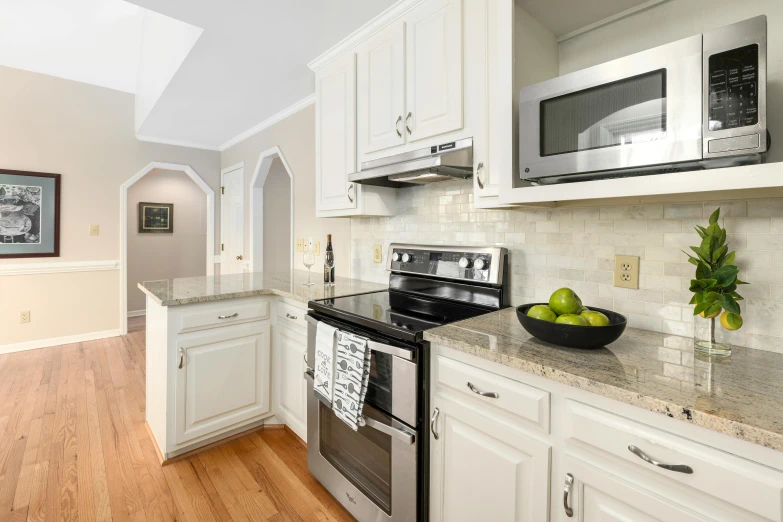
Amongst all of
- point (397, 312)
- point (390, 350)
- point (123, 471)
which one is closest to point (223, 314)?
point (123, 471)

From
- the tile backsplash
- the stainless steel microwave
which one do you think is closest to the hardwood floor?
the tile backsplash

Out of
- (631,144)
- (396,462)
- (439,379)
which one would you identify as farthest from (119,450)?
(631,144)

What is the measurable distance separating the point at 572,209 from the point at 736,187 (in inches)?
24.4

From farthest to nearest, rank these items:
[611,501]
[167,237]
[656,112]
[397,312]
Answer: [167,237] → [397,312] → [656,112] → [611,501]

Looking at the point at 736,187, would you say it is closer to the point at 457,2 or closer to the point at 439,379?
the point at 439,379

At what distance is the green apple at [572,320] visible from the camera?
41.7 inches

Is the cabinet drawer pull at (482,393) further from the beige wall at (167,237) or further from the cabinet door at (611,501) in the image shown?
the beige wall at (167,237)

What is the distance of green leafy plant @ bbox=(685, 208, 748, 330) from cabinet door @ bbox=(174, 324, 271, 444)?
2.03 meters

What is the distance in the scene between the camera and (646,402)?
0.77 metres

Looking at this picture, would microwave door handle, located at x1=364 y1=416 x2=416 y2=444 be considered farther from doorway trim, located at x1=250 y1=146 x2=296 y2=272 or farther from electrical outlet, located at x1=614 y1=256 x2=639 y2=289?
doorway trim, located at x1=250 y1=146 x2=296 y2=272

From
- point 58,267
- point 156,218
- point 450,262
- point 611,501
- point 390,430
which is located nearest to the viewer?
point 611,501

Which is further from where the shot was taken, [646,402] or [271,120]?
[271,120]

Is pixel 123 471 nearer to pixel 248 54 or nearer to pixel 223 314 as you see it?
pixel 223 314

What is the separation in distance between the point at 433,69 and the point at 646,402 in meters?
1.49
